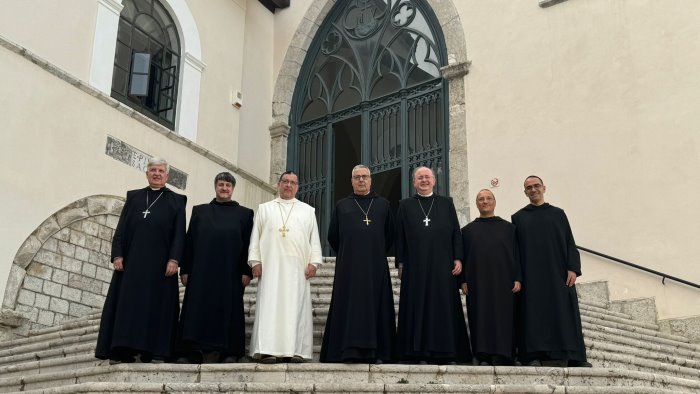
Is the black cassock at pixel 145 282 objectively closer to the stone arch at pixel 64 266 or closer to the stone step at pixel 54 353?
the stone step at pixel 54 353

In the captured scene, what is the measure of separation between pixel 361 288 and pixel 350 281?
9cm

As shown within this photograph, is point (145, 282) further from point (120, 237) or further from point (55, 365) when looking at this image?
point (55, 365)

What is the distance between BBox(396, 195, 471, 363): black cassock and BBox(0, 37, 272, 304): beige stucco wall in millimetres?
4899

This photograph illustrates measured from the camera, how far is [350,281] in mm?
5562

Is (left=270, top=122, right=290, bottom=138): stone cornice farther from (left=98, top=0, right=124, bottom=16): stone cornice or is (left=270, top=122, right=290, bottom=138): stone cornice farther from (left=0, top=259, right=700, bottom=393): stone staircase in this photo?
(left=0, top=259, right=700, bottom=393): stone staircase

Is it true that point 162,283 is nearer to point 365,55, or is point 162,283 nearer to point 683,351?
point 683,351

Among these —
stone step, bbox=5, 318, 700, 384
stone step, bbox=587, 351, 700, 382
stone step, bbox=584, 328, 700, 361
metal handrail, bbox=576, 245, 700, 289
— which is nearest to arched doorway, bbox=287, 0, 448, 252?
metal handrail, bbox=576, 245, 700, 289

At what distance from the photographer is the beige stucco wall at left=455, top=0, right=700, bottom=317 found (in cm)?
897

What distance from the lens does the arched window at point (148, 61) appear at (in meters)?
11.1

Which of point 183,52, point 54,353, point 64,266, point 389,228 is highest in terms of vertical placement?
point 183,52

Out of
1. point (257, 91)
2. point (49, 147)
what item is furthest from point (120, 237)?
point (257, 91)

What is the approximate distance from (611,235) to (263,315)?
17.2 ft

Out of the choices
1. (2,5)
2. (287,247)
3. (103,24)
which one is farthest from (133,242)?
(103,24)

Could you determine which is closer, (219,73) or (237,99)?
(219,73)
